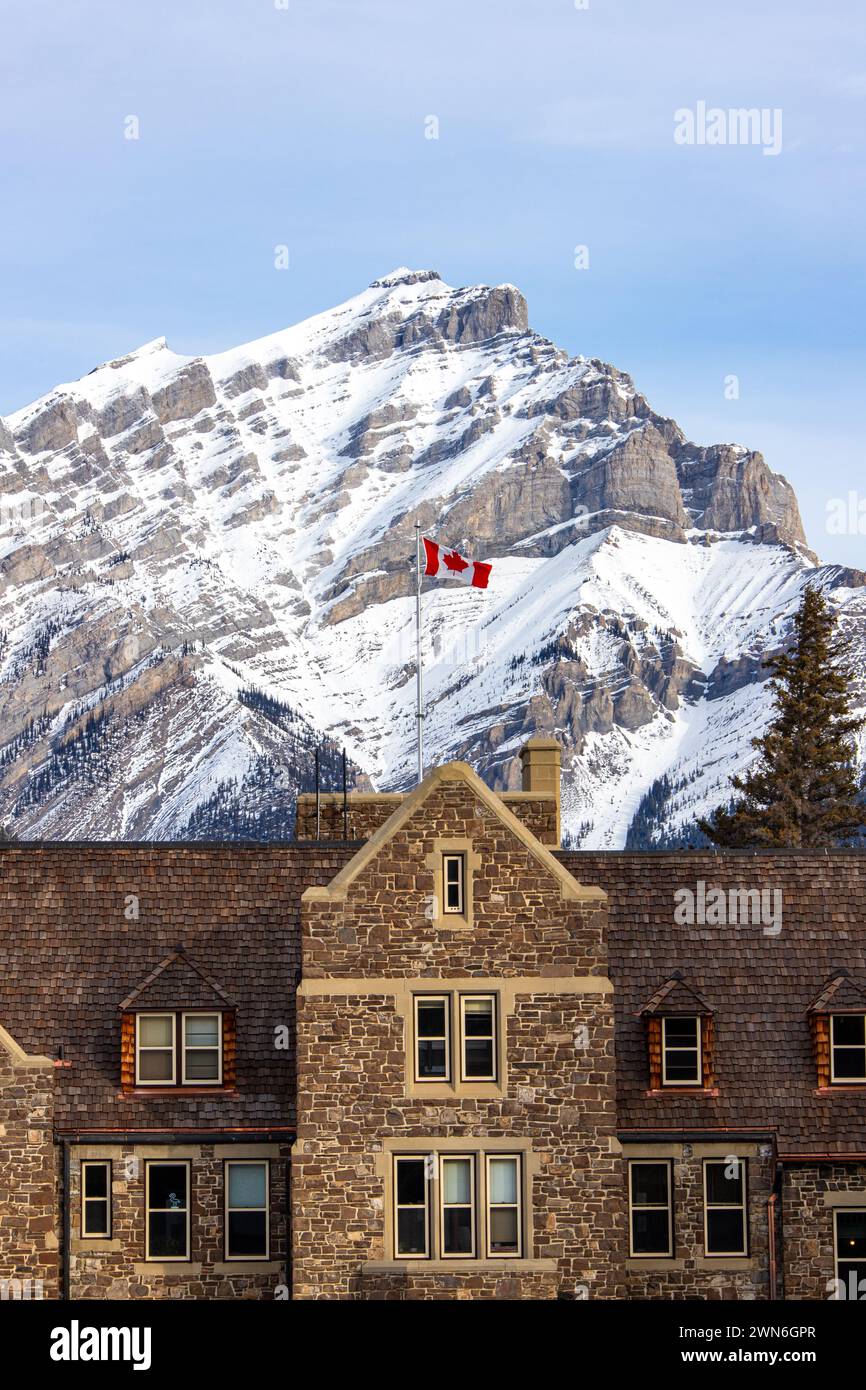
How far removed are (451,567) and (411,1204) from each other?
94.6 feet

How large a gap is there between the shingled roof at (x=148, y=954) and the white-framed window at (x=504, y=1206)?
13.0 ft

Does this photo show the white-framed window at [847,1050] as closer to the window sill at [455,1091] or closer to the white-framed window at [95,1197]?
the window sill at [455,1091]

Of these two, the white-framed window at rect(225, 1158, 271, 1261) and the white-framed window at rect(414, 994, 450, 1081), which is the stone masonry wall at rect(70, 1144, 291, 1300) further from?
the white-framed window at rect(414, 994, 450, 1081)

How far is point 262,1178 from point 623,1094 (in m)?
6.86

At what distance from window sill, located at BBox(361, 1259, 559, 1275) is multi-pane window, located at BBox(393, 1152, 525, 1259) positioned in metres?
0.22

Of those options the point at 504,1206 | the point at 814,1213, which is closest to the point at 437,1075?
the point at 504,1206

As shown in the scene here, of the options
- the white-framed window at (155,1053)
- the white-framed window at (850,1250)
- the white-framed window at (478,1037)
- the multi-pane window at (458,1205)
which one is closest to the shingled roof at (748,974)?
the white-framed window at (850,1250)

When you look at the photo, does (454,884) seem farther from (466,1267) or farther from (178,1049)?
(466,1267)

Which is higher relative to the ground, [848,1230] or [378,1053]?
[378,1053]

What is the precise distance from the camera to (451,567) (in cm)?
6738
